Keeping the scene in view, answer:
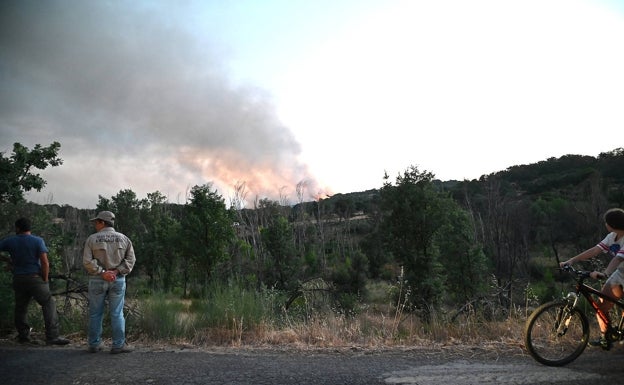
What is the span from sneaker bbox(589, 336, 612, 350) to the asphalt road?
104 millimetres

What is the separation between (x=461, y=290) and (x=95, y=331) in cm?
2618

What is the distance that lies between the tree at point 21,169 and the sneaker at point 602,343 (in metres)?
10.9

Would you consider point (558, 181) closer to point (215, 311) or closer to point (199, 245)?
point (199, 245)

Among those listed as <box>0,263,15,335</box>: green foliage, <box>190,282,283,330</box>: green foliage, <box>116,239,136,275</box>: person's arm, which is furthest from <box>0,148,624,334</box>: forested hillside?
<box>116,239,136,275</box>: person's arm

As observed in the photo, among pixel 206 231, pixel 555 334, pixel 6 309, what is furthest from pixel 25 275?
pixel 206 231

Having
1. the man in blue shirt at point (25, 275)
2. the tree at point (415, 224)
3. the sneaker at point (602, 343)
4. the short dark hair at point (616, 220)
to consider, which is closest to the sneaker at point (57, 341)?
the man in blue shirt at point (25, 275)

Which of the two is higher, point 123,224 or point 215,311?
point 123,224

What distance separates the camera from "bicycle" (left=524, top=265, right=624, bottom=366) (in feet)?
16.1

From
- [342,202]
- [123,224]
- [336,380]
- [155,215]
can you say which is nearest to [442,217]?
[336,380]

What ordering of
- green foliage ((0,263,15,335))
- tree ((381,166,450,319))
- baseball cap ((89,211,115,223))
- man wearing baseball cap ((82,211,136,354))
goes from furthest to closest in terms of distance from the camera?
tree ((381,166,450,319)) → green foliage ((0,263,15,335)) → baseball cap ((89,211,115,223)) → man wearing baseball cap ((82,211,136,354))

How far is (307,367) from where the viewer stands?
16.0ft

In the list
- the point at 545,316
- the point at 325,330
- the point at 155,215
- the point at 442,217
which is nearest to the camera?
the point at 545,316

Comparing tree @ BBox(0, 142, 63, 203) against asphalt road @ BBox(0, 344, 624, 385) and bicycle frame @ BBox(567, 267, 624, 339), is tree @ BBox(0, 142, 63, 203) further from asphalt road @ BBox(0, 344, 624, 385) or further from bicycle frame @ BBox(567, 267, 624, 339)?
bicycle frame @ BBox(567, 267, 624, 339)

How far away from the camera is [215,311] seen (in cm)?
714
